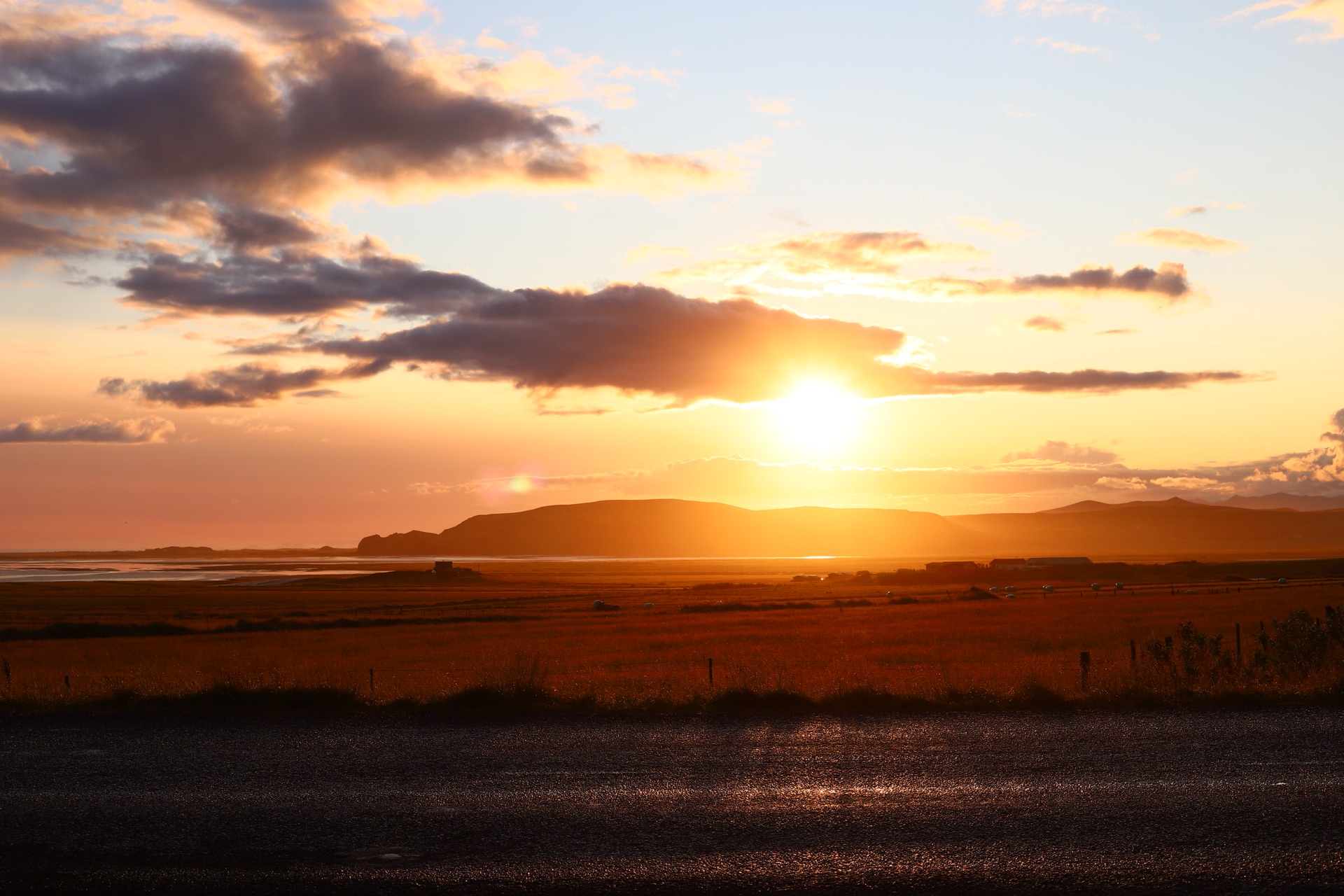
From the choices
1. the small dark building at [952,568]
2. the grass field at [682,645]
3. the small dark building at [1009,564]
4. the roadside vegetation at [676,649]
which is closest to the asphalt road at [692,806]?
the roadside vegetation at [676,649]

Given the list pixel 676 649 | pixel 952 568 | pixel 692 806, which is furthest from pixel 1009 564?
pixel 692 806

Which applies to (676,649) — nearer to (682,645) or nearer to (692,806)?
(682,645)

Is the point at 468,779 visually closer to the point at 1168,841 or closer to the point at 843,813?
the point at 843,813

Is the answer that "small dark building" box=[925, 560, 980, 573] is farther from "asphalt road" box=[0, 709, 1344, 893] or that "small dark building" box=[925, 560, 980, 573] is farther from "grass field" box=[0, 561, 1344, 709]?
"asphalt road" box=[0, 709, 1344, 893]

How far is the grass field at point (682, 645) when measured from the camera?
17469mm

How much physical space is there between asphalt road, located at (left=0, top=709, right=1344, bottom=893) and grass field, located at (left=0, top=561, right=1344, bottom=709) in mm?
3000

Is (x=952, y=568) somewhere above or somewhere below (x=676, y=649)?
below

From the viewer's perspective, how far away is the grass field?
57.3 feet

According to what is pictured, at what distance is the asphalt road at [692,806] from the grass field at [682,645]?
3000 millimetres

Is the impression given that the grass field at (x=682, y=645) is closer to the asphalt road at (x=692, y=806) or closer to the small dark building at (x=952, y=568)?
the asphalt road at (x=692, y=806)

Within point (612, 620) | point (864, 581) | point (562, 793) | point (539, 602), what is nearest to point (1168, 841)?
point (562, 793)

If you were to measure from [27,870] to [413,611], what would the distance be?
72.8 m

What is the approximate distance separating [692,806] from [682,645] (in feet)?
119

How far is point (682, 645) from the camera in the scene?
151ft
